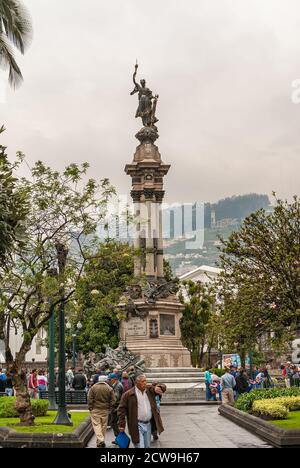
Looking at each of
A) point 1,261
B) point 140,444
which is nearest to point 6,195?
point 1,261

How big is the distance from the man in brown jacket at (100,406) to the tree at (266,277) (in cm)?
1056

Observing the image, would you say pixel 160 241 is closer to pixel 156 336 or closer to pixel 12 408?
pixel 156 336

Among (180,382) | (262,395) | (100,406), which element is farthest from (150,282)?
(100,406)

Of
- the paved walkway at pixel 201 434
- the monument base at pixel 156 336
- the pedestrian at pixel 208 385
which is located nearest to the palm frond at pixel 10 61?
the paved walkway at pixel 201 434

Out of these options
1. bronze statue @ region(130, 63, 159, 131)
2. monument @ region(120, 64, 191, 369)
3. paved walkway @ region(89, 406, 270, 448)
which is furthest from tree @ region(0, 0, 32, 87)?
bronze statue @ region(130, 63, 159, 131)

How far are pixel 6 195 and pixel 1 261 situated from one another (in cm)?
187

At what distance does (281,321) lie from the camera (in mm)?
25859

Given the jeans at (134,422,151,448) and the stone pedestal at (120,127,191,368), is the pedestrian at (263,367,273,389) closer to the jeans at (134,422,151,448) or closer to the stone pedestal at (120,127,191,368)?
the stone pedestal at (120,127,191,368)

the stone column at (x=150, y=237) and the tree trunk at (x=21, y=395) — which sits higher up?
the stone column at (x=150, y=237)

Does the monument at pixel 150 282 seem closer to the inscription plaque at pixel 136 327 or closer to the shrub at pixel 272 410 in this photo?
the inscription plaque at pixel 136 327

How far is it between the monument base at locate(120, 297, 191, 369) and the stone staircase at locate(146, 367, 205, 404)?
1096 millimetres

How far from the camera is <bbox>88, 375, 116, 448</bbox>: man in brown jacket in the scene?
→ 624 inches

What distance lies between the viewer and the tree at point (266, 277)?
84.0 feet
